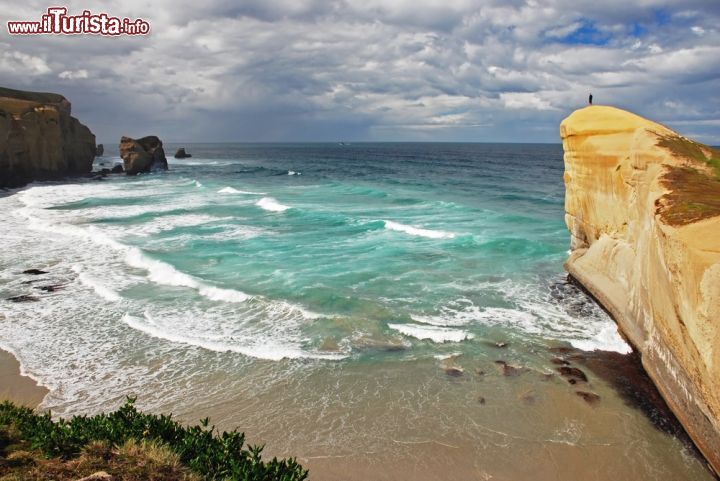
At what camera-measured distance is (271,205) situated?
43.2 m

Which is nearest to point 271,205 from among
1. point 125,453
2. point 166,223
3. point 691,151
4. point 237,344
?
point 166,223

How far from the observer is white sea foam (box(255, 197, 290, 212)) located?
41.5m

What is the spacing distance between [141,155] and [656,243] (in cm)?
7279

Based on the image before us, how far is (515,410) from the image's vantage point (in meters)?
11.8

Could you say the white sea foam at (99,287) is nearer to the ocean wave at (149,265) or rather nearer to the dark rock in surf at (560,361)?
the ocean wave at (149,265)

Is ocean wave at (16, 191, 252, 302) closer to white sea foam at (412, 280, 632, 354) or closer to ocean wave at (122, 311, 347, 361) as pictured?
ocean wave at (122, 311, 347, 361)

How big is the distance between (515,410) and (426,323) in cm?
541

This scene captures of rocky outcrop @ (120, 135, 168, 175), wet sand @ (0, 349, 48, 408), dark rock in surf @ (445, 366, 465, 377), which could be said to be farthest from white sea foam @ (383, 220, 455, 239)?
rocky outcrop @ (120, 135, 168, 175)

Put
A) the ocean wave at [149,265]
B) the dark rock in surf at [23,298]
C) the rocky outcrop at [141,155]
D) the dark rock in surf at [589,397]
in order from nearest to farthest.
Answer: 1. the dark rock in surf at [589,397]
2. the dark rock in surf at [23,298]
3. the ocean wave at [149,265]
4. the rocky outcrop at [141,155]

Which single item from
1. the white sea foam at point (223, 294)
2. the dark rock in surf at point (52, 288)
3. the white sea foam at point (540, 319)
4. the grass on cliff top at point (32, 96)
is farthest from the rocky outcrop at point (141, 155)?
the white sea foam at point (540, 319)

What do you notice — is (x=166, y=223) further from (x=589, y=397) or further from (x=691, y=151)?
(x=691, y=151)

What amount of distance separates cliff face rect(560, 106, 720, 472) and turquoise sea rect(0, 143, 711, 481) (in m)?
1.11

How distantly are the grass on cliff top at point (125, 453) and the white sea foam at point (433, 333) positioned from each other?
8356 mm

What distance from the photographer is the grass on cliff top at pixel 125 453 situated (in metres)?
7.38
